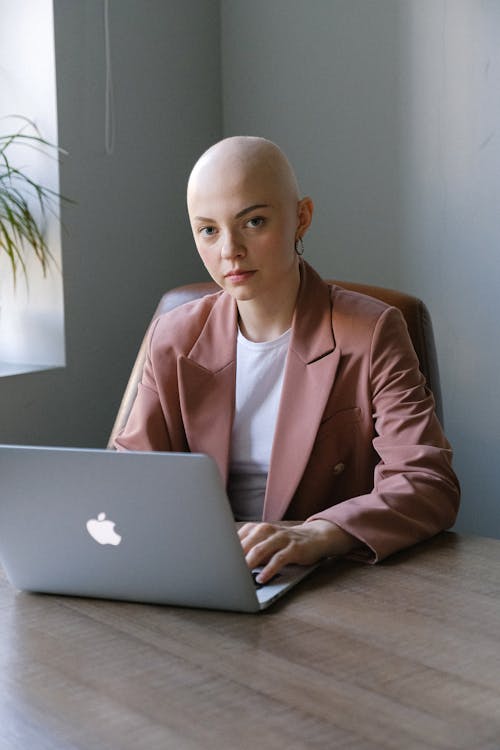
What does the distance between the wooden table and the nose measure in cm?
52

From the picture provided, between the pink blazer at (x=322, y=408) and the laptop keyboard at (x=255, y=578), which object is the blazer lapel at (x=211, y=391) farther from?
the laptop keyboard at (x=255, y=578)

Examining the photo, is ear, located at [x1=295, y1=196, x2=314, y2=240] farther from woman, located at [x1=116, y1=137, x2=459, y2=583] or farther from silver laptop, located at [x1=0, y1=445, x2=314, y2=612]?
silver laptop, located at [x1=0, y1=445, x2=314, y2=612]

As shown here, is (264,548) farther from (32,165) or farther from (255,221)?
(32,165)

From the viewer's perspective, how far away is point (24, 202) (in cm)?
255

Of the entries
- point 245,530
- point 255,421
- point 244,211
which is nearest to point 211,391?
point 255,421

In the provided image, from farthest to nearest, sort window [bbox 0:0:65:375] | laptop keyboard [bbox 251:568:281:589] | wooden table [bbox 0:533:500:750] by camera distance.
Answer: window [bbox 0:0:65:375], laptop keyboard [bbox 251:568:281:589], wooden table [bbox 0:533:500:750]

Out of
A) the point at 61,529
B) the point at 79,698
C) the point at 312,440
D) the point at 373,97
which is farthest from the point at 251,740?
the point at 373,97

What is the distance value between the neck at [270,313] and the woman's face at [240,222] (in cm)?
7

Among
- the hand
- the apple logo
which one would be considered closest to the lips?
the hand

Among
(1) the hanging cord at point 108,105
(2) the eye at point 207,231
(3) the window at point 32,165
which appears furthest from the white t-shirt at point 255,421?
(1) the hanging cord at point 108,105

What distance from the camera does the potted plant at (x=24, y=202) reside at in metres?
2.52

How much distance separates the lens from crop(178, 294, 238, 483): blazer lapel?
1.69 meters

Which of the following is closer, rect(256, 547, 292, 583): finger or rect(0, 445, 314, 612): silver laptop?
rect(0, 445, 314, 612): silver laptop

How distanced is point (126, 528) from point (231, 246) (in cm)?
56
